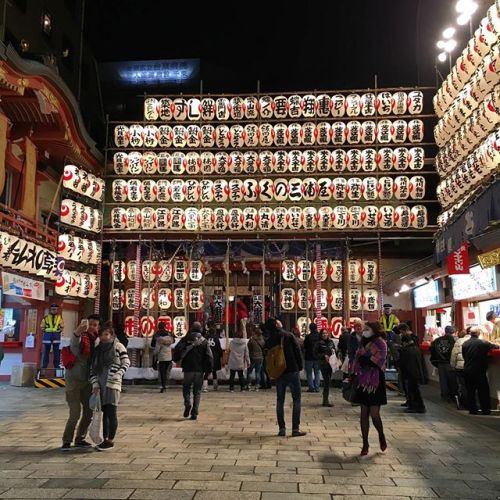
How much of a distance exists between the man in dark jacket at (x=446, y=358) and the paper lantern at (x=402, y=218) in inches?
248

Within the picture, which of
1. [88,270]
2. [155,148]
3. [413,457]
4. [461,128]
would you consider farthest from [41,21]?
[413,457]

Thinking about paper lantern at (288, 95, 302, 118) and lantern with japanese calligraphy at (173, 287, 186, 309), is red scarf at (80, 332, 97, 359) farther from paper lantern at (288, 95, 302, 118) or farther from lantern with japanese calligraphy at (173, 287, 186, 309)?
paper lantern at (288, 95, 302, 118)

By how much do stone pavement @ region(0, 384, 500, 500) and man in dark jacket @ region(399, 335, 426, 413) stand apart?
0.37 meters

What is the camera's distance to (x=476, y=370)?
989 centimetres

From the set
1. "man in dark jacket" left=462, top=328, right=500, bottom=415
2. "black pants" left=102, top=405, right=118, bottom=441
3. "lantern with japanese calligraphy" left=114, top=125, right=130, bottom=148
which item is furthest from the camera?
"lantern with japanese calligraphy" left=114, top=125, right=130, bottom=148

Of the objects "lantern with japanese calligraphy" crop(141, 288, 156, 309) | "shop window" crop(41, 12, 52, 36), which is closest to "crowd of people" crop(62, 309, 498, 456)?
"lantern with japanese calligraphy" crop(141, 288, 156, 309)

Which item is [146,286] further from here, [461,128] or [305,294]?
[461,128]

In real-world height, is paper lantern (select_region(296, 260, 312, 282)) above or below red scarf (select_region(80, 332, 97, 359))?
above

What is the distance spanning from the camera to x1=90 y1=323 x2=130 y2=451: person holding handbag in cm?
698

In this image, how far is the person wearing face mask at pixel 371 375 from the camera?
6.72 m

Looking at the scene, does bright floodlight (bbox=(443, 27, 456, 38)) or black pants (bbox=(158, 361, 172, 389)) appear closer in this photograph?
black pants (bbox=(158, 361, 172, 389))

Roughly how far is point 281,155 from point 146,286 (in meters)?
6.70

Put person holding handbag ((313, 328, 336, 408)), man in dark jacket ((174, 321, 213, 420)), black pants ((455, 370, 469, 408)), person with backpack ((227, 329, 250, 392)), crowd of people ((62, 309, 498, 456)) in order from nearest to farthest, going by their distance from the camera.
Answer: crowd of people ((62, 309, 498, 456)), man in dark jacket ((174, 321, 213, 420)), black pants ((455, 370, 469, 408)), person holding handbag ((313, 328, 336, 408)), person with backpack ((227, 329, 250, 392))

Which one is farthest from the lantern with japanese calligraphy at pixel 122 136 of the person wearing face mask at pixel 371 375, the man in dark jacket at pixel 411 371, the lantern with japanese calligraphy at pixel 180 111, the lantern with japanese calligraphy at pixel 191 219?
the person wearing face mask at pixel 371 375
